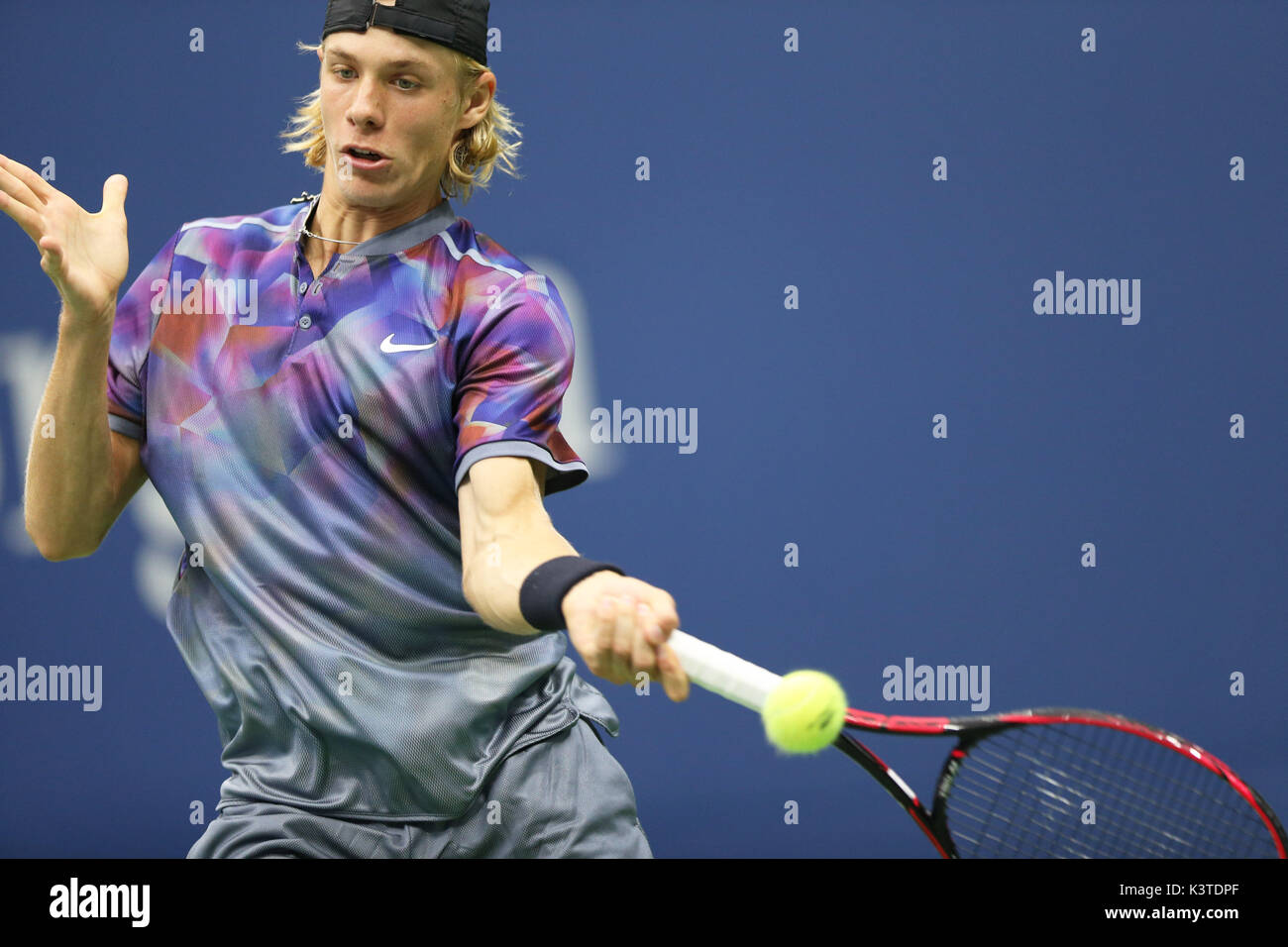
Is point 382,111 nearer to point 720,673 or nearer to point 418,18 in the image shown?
point 418,18

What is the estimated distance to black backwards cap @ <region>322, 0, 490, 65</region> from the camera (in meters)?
1.97

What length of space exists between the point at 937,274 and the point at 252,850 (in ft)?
10.1

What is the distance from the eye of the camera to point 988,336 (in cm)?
436

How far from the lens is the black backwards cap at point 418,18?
1.97m

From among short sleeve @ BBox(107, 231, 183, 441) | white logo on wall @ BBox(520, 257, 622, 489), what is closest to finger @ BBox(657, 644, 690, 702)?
short sleeve @ BBox(107, 231, 183, 441)

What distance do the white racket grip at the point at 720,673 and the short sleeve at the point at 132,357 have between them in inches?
34.7

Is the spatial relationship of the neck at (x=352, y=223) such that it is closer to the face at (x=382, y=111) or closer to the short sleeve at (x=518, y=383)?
the face at (x=382, y=111)

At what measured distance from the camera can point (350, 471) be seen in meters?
1.92

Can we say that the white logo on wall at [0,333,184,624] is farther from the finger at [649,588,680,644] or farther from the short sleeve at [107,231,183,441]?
the finger at [649,588,680,644]

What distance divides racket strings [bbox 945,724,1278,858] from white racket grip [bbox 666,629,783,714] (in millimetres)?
581

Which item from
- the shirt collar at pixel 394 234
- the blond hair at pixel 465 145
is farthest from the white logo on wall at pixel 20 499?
the shirt collar at pixel 394 234

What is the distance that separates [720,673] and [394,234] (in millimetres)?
830

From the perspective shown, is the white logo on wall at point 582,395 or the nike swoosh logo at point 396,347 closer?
the nike swoosh logo at point 396,347
